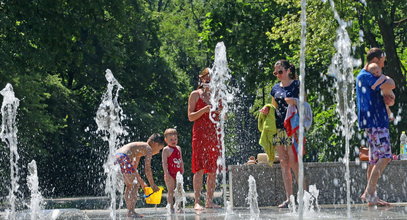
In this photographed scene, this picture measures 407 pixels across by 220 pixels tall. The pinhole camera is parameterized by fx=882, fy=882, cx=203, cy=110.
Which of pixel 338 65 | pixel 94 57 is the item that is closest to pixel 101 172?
pixel 94 57

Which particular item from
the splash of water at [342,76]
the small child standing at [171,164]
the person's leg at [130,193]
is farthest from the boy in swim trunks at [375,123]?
the splash of water at [342,76]

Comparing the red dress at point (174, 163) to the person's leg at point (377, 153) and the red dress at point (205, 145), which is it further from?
the person's leg at point (377, 153)

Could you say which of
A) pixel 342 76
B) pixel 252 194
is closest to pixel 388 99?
pixel 252 194

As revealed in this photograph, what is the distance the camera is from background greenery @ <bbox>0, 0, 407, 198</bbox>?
20.2 meters

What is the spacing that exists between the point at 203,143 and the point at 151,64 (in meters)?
29.3

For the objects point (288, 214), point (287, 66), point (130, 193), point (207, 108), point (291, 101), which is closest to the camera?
point (288, 214)

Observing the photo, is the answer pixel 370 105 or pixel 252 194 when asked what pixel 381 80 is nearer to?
pixel 370 105

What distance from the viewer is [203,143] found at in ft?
33.8

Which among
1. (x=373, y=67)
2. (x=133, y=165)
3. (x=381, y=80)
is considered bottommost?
(x=133, y=165)

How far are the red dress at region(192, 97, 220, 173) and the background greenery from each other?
979 centimetres

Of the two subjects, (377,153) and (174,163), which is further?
(174,163)

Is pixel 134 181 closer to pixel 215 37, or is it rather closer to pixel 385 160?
pixel 385 160

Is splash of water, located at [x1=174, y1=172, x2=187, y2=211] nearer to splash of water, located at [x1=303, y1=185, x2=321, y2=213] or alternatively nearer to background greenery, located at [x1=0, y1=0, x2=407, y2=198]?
splash of water, located at [x1=303, y1=185, x2=321, y2=213]

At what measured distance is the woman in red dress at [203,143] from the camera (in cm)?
1020
